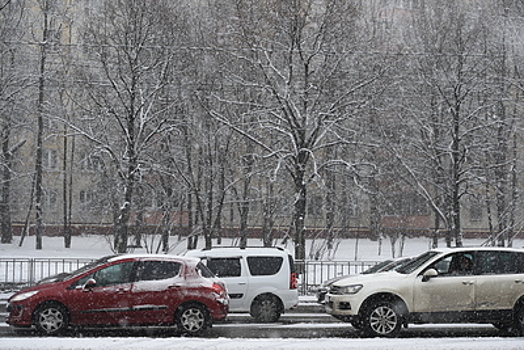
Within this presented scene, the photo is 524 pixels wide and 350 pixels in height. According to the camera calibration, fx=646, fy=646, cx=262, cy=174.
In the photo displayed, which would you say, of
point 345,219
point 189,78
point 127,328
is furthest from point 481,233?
point 127,328

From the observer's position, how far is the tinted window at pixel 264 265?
14.7 m

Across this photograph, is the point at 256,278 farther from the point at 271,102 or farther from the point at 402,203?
the point at 402,203

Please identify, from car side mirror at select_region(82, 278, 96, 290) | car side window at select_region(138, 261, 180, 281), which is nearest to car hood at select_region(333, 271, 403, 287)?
car side window at select_region(138, 261, 180, 281)

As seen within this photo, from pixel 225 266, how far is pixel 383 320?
4132 mm

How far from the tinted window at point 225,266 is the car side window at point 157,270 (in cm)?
219

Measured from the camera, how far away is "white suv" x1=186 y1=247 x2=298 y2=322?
14.5 meters

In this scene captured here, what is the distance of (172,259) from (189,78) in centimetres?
1807

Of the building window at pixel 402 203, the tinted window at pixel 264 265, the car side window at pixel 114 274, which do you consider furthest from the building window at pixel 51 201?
the car side window at pixel 114 274

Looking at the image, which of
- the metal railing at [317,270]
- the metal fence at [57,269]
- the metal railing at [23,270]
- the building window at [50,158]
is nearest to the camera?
the metal railing at [23,270]

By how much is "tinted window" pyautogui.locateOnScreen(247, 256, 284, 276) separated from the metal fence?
16.1ft

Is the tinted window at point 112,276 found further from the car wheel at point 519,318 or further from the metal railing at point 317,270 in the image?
the metal railing at point 317,270

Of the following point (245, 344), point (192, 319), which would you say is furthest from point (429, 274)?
point (192, 319)

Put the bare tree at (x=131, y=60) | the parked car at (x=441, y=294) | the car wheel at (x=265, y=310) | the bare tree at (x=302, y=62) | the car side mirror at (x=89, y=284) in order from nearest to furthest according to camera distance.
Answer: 1. the car side mirror at (x=89, y=284)
2. the parked car at (x=441, y=294)
3. the car wheel at (x=265, y=310)
4. the bare tree at (x=302, y=62)
5. the bare tree at (x=131, y=60)

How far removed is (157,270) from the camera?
492 inches
